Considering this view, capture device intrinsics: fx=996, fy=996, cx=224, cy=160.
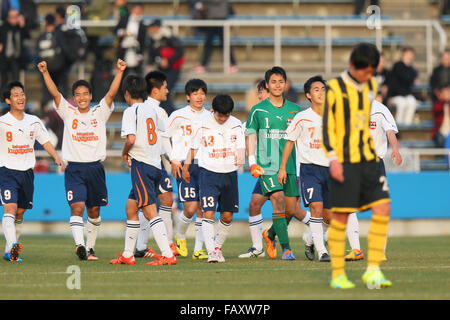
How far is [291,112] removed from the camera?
13.4 m

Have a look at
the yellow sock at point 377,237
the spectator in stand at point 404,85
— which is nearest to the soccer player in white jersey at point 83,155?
the yellow sock at point 377,237

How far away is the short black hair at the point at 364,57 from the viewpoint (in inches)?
372

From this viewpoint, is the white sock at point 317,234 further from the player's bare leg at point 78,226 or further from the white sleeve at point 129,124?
the player's bare leg at point 78,226

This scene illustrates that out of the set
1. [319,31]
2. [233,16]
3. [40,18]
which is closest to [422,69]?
[319,31]

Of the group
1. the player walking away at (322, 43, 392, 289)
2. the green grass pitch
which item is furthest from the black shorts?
the green grass pitch

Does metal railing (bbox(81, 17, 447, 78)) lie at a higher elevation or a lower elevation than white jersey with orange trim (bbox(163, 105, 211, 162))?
higher

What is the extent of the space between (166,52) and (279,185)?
11.5 metres

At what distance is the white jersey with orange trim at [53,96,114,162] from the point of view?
43.6ft

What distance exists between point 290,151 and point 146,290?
12.3ft

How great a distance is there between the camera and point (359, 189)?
9.64 m

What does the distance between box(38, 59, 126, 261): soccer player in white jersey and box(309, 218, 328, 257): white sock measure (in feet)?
9.19

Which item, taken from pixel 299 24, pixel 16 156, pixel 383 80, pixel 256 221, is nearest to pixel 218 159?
pixel 256 221

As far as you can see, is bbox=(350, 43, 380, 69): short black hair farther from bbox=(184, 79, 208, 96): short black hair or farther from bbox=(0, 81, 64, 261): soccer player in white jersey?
bbox=(0, 81, 64, 261): soccer player in white jersey

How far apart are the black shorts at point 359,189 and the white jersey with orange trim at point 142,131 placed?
139 inches
